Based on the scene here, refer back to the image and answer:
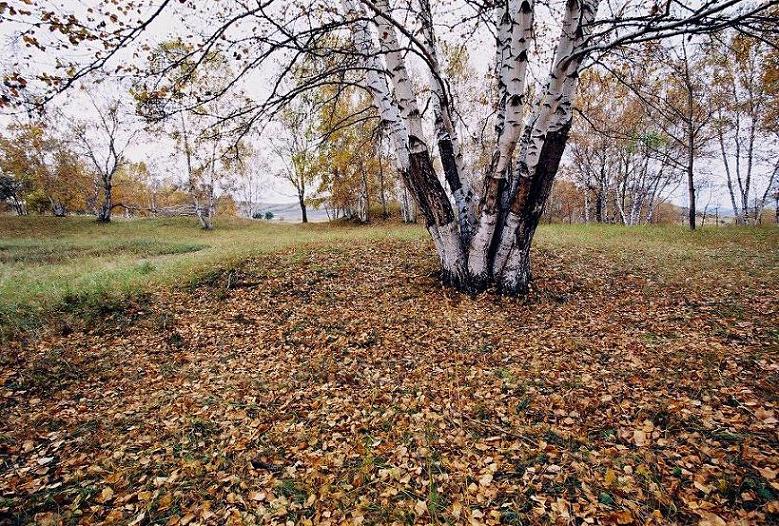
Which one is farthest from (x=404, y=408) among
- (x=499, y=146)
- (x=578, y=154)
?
(x=578, y=154)

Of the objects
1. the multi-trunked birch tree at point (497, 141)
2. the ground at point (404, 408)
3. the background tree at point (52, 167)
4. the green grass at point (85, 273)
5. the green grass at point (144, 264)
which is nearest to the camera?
the ground at point (404, 408)

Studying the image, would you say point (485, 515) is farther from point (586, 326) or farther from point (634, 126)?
point (634, 126)

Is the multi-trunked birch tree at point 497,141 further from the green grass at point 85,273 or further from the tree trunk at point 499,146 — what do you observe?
the green grass at point 85,273

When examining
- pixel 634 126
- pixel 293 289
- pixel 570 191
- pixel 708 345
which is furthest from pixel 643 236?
pixel 570 191

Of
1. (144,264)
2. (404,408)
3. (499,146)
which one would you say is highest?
(499,146)

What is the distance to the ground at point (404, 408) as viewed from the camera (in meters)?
2.82

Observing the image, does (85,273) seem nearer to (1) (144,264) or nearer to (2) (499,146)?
(1) (144,264)

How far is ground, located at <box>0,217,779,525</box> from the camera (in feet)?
9.25

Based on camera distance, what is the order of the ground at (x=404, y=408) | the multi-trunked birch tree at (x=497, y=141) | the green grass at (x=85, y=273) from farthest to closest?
the green grass at (x=85, y=273) < the multi-trunked birch tree at (x=497, y=141) < the ground at (x=404, y=408)

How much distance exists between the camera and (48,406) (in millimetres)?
4066

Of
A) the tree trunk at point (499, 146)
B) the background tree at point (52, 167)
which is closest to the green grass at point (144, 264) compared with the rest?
the tree trunk at point (499, 146)

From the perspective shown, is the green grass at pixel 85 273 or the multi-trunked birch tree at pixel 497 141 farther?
the green grass at pixel 85 273

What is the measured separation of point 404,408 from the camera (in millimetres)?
4090

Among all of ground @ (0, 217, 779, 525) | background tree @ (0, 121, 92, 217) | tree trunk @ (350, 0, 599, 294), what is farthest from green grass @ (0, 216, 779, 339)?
background tree @ (0, 121, 92, 217)
